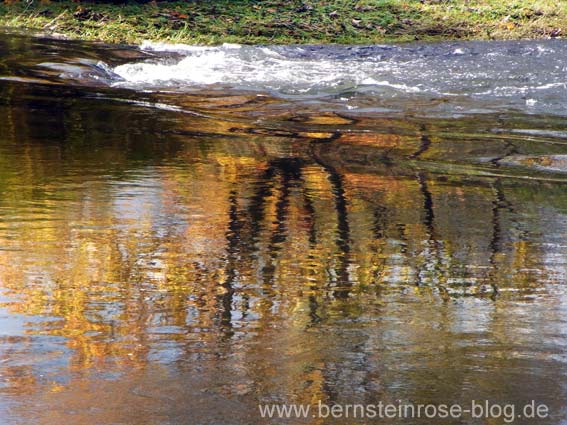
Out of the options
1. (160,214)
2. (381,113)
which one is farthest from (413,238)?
(381,113)

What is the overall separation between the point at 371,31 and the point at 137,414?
43.7 feet

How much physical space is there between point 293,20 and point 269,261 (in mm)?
11735

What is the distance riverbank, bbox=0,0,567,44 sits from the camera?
1463 cm

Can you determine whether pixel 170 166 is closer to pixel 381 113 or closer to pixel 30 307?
pixel 30 307

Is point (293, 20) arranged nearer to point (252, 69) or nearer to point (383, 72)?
point (252, 69)

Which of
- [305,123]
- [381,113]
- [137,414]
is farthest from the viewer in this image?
[381,113]

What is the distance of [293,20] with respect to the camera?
15922mm

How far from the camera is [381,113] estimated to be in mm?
9625

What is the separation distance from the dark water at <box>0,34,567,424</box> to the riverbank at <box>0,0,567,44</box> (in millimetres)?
5510

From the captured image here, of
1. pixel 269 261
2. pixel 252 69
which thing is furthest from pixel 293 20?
pixel 269 261

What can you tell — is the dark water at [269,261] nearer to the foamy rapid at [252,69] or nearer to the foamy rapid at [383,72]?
the foamy rapid at [383,72]

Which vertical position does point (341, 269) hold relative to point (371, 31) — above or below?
below

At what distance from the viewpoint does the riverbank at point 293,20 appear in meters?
14.6

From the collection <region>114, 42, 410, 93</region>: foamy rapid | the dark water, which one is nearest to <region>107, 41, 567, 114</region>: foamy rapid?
<region>114, 42, 410, 93</region>: foamy rapid
